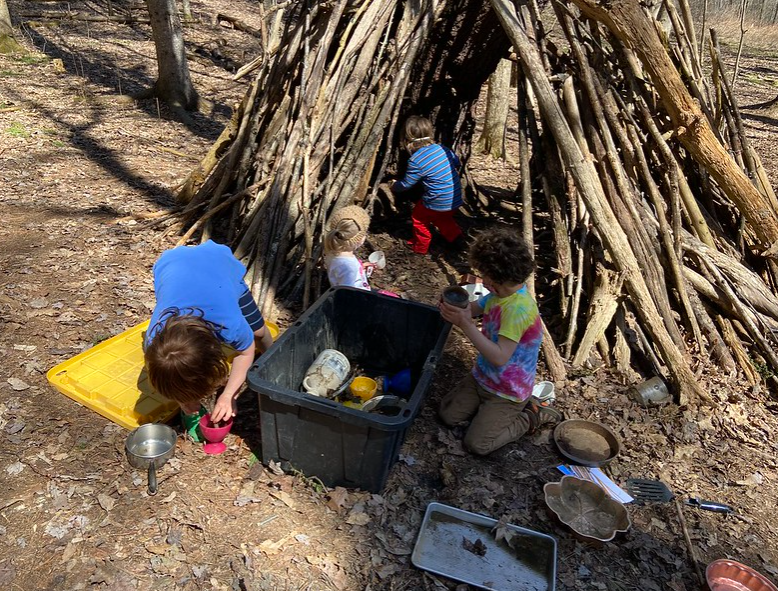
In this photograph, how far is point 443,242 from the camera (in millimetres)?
5512

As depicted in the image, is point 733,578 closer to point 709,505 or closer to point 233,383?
point 709,505

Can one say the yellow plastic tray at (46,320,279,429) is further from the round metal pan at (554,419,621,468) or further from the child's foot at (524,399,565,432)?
the round metal pan at (554,419,621,468)

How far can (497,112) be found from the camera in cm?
757

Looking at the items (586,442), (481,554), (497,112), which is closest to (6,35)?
(497,112)

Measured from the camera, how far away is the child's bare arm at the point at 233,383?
109 inches

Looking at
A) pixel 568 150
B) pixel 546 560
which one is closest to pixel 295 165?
pixel 568 150

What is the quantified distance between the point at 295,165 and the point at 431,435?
2417 millimetres

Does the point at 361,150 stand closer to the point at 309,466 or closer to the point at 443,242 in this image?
the point at 443,242

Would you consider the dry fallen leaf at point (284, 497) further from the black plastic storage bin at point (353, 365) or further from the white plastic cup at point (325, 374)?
the white plastic cup at point (325, 374)

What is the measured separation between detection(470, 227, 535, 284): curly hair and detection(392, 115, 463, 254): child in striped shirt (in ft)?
7.10

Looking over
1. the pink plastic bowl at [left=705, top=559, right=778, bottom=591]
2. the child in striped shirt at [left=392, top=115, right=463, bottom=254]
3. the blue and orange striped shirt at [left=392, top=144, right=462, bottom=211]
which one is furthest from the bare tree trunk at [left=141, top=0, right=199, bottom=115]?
the pink plastic bowl at [left=705, top=559, right=778, bottom=591]

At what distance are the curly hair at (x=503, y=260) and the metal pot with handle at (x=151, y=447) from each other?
1857 millimetres

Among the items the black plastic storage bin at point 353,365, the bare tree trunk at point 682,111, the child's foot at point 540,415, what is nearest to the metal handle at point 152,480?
the black plastic storage bin at point 353,365

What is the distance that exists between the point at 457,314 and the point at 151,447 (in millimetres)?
1735
